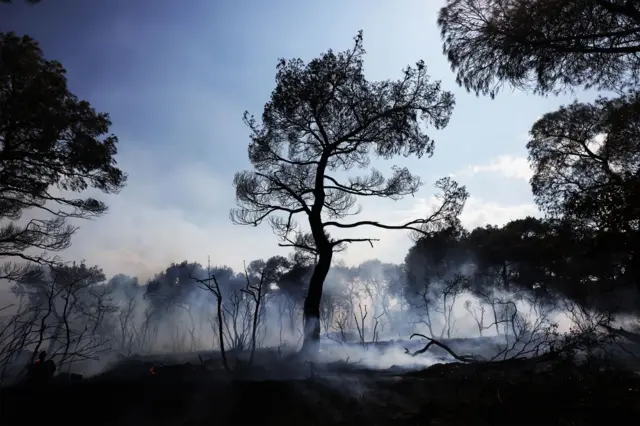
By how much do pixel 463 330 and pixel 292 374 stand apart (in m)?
49.4

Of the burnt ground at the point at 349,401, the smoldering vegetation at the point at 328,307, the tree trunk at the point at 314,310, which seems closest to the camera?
the burnt ground at the point at 349,401

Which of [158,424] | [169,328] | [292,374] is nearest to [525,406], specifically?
[292,374]

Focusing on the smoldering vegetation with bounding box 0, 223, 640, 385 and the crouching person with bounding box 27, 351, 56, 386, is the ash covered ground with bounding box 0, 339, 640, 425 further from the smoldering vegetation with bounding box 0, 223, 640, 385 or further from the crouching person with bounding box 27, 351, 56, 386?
the smoldering vegetation with bounding box 0, 223, 640, 385

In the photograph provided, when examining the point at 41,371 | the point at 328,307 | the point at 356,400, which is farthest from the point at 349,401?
the point at 328,307

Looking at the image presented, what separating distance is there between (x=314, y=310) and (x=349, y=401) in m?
4.85

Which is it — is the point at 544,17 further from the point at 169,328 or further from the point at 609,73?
the point at 169,328

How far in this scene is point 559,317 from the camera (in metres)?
39.8

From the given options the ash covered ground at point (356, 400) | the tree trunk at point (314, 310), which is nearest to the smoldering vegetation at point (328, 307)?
the tree trunk at point (314, 310)

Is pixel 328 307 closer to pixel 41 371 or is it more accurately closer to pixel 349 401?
pixel 41 371

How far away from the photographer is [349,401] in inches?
310

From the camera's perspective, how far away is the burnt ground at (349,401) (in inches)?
273

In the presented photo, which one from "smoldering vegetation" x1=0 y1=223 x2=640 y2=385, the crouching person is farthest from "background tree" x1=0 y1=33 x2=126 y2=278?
"smoldering vegetation" x1=0 y1=223 x2=640 y2=385

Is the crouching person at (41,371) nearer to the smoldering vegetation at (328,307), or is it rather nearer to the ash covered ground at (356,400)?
the ash covered ground at (356,400)

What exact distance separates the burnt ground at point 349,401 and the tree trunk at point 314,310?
3329 mm
